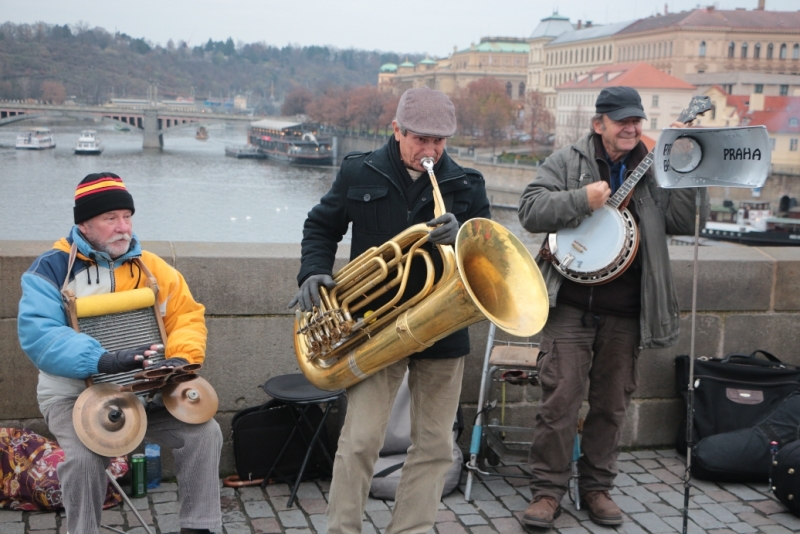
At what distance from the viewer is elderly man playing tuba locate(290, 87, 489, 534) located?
331 centimetres

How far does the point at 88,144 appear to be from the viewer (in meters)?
19.6

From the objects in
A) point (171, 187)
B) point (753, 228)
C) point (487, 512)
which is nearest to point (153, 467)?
point (487, 512)

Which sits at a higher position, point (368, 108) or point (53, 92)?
point (368, 108)

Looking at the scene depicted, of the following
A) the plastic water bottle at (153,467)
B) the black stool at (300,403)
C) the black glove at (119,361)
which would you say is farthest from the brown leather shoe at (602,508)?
the black glove at (119,361)

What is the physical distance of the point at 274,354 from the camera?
189 inches

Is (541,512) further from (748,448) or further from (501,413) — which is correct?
(748,448)

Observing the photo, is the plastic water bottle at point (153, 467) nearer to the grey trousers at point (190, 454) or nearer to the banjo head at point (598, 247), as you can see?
the grey trousers at point (190, 454)

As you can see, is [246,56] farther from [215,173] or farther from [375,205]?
[375,205]

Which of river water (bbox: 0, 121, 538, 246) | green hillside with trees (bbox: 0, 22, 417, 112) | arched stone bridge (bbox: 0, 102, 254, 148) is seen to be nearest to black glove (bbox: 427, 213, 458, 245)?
river water (bbox: 0, 121, 538, 246)

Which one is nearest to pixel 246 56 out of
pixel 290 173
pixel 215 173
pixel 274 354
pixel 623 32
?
pixel 290 173

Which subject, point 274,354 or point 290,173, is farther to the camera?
point 290,173

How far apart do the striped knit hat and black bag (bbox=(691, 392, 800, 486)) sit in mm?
3265

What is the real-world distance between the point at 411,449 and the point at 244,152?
4863 centimetres

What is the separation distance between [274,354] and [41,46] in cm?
810
